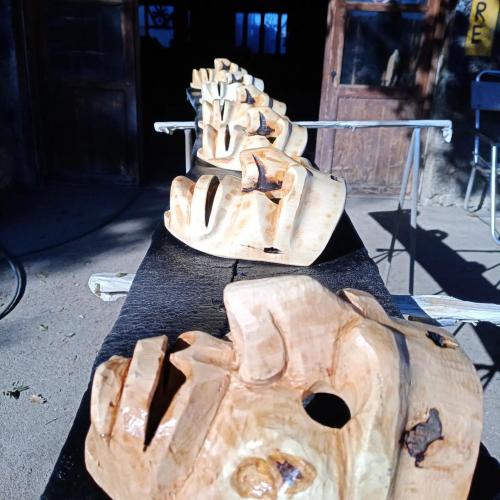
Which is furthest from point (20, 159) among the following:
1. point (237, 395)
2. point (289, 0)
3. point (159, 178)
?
point (289, 0)

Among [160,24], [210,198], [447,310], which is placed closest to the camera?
[210,198]

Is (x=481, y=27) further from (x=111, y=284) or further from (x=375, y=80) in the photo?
(x=111, y=284)

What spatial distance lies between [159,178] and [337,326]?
564 centimetres

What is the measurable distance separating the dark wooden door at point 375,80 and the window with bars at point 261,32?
9.51 meters

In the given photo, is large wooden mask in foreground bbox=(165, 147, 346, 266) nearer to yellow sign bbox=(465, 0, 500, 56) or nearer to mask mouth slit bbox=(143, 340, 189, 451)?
mask mouth slit bbox=(143, 340, 189, 451)

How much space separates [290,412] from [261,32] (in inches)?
572

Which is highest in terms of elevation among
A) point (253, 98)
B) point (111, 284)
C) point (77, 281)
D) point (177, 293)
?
point (253, 98)

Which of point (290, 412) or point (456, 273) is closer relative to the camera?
point (290, 412)

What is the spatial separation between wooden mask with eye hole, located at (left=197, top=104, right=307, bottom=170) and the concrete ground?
1.37 m

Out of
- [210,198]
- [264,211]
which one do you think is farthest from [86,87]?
[264,211]

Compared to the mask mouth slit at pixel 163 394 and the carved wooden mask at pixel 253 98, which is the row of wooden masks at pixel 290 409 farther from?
the carved wooden mask at pixel 253 98

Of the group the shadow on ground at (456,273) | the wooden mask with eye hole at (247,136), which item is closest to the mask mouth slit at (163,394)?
the wooden mask with eye hole at (247,136)

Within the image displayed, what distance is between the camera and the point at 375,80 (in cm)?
525

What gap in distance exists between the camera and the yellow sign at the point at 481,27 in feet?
15.6
